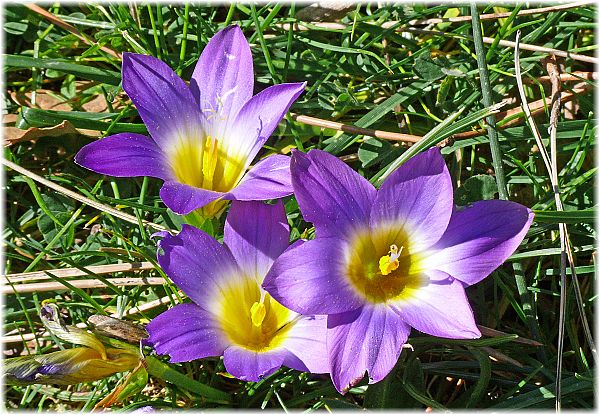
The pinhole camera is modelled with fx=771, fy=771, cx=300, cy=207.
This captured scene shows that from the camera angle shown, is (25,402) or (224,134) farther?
(25,402)

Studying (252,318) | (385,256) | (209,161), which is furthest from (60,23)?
(385,256)

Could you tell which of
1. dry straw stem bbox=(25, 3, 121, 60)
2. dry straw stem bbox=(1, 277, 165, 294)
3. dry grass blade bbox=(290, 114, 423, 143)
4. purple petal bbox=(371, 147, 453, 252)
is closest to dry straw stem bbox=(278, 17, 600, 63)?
dry grass blade bbox=(290, 114, 423, 143)

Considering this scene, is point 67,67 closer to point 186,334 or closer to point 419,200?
point 186,334

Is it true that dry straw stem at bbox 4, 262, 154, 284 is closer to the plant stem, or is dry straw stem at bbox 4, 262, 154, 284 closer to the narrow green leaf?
the narrow green leaf

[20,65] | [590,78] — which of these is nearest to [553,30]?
[590,78]

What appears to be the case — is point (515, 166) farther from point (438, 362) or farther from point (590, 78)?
point (438, 362)

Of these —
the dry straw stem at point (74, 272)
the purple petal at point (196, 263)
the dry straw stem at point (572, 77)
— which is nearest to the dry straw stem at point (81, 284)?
the dry straw stem at point (74, 272)
